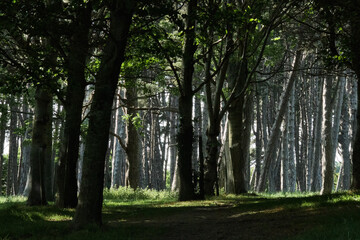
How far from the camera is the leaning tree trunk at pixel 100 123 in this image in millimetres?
7605

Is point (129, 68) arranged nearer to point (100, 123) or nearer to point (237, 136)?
point (237, 136)

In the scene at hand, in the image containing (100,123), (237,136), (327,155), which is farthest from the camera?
(327,155)

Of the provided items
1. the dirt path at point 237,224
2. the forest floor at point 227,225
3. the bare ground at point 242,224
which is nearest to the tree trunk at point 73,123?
the forest floor at point 227,225

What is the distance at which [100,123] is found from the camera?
7.82 metres

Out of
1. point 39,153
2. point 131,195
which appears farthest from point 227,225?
point 131,195

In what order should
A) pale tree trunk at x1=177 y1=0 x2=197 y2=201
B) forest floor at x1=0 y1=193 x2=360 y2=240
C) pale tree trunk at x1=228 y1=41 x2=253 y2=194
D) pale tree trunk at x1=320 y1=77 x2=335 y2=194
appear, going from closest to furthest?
forest floor at x1=0 y1=193 x2=360 y2=240 → pale tree trunk at x1=177 y1=0 x2=197 y2=201 → pale tree trunk at x1=228 y1=41 x2=253 y2=194 → pale tree trunk at x1=320 y1=77 x2=335 y2=194

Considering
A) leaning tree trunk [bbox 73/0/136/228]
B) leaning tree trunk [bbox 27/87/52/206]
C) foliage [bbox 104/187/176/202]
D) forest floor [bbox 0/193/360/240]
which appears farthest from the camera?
foliage [bbox 104/187/176/202]

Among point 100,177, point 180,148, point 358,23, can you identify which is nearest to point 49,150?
point 180,148

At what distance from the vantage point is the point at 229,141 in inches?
696

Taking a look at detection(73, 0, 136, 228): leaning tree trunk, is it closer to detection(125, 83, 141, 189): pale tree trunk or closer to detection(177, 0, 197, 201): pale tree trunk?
detection(177, 0, 197, 201): pale tree trunk

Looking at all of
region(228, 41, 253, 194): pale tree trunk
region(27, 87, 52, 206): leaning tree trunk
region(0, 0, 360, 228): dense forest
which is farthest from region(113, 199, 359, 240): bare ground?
region(228, 41, 253, 194): pale tree trunk

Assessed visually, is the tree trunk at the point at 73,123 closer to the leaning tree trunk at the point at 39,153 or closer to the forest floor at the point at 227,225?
the leaning tree trunk at the point at 39,153

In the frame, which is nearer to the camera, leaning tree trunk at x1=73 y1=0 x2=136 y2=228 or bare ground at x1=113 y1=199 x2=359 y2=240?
bare ground at x1=113 y1=199 x2=359 y2=240

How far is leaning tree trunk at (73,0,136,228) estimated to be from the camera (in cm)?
Answer: 761
